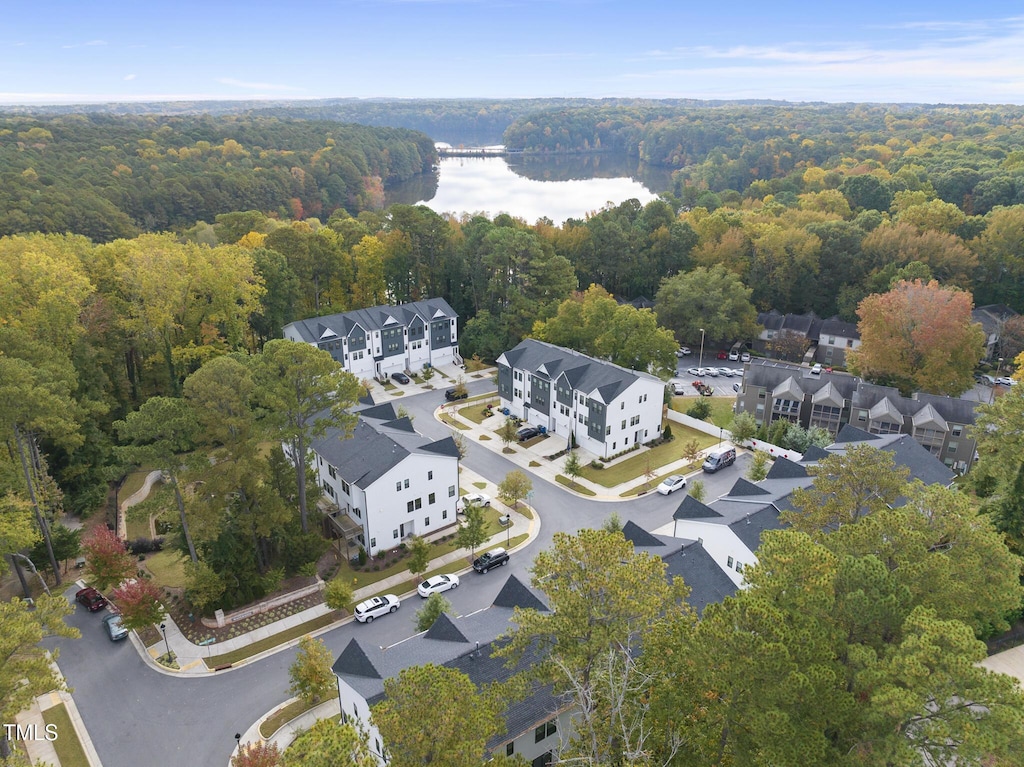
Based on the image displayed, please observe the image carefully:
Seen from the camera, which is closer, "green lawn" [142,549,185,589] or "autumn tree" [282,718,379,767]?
"autumn tree" [282,718,379,767]

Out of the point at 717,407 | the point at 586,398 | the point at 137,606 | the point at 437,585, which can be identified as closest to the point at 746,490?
the point at 586,398

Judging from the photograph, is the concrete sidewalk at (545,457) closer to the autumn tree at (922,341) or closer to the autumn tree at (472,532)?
the autumn tree at (472,532)

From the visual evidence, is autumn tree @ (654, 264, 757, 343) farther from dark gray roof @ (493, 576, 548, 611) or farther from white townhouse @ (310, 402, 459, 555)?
dark gray roof @ (493, 576, 548, 611)

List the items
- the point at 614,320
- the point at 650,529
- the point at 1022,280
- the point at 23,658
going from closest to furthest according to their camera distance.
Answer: the point at 23,658
the point at 650,529
the point at 614,320
the point at 1022,280

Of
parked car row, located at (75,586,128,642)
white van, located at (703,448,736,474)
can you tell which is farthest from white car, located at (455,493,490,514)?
parked car row, located at (75,586,128,642)

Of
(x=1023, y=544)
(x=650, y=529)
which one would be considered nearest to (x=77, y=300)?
(x=650, y=529)

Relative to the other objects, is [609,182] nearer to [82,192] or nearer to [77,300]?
[82,192]

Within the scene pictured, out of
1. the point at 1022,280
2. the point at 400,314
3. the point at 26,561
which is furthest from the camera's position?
the point at 1022,280
